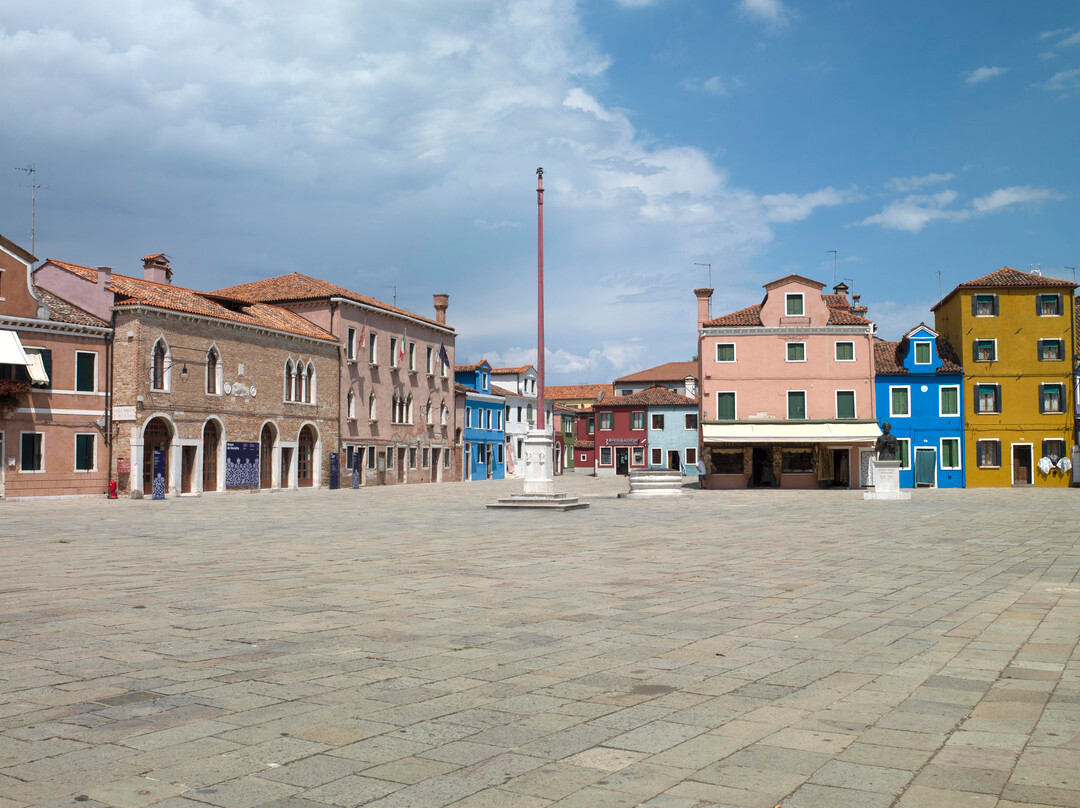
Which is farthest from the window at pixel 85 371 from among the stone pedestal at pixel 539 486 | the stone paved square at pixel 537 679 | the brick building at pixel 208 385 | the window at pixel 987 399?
the window at pixel 987 399

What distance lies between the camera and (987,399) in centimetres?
4778

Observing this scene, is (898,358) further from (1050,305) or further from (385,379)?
(385,379)

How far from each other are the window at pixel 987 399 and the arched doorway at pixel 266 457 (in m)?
34.7

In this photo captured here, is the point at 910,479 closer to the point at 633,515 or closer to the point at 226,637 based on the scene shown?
the point at 633,515

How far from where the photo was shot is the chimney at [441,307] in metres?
61.9

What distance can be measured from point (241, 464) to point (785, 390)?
1021 inches

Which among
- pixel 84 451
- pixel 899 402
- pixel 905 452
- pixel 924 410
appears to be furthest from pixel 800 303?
pixel 84 451

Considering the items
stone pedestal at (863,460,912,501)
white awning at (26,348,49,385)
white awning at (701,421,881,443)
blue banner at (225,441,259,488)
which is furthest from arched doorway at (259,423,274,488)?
stone pedestal at (863,460,912,501)

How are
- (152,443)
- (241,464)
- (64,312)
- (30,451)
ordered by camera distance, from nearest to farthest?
1. (30,451)
2. (64,312)
3. (152,443)
4. (241,464)

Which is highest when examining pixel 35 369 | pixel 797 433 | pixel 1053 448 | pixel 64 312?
pixel 64 312

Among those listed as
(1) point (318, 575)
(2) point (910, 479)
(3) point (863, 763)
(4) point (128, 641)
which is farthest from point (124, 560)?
(2) point (910, 479)

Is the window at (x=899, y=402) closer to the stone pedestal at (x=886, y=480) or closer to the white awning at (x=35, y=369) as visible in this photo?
the stone pedestal at (x=886, y=480)

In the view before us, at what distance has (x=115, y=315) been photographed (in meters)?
35.4

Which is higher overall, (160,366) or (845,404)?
(160,366)
